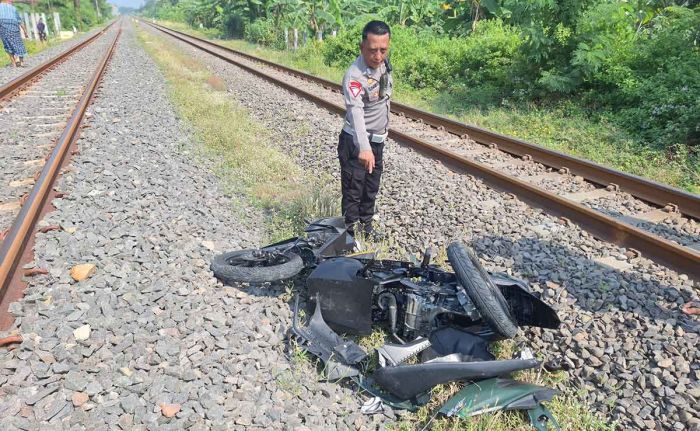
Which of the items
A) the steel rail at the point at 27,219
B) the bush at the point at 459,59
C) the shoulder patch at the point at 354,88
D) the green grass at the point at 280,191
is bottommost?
the green grass at the point at 280,191

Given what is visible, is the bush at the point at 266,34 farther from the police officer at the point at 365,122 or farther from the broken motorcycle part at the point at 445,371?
the broken motorcycle part at the point at 445,371

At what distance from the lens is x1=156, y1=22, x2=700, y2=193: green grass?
7.19 m

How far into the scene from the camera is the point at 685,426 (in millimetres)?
2713

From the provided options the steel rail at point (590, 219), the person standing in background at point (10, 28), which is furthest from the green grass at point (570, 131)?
the person standing in background at point (10, 28)

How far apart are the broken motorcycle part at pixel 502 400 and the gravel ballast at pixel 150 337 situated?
52cm

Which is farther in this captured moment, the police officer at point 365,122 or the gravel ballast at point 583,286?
the police officer at point 365,122

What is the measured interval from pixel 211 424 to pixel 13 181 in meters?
4.99

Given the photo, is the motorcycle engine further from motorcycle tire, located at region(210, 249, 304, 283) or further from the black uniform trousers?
the black uniform trousers

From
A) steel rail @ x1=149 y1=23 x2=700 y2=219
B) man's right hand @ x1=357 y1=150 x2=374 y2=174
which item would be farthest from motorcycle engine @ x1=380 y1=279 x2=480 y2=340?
steel rail @ x1=149 y1=23 x2=700 y2=219

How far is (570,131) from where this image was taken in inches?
354

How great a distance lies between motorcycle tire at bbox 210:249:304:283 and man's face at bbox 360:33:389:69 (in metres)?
1.73

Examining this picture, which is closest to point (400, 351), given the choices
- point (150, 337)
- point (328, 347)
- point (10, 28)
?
point (328, 347)

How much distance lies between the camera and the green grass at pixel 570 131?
283 inches

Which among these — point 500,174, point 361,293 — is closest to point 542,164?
point 500,174
